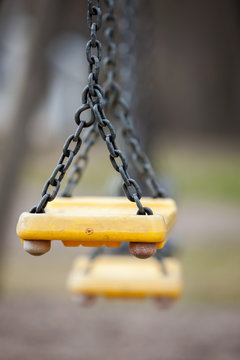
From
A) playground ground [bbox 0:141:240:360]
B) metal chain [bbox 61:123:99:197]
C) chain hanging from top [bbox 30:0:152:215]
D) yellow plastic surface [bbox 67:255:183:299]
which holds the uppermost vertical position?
chain hanging from top [bbox 30:0:152:215]

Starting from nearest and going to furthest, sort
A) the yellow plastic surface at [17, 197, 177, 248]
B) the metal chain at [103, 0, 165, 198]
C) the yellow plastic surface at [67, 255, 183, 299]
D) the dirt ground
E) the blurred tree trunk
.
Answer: the yellow plastic surface at [17, 197, 177, 248] → the metal chain at [103, 0, 165, 198] → the yellow plastic surface at [67, 255, 183, 299] → the dirt ground → the blurred tree trunk

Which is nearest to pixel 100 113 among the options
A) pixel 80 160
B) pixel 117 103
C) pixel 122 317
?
pixel 80 160

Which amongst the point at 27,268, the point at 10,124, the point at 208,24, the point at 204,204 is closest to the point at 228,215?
the point at 204,204

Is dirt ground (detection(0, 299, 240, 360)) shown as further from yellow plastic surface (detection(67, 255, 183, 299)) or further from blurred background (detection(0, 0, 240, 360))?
yellow plastic surface (detection(67, 255, 183, 299))

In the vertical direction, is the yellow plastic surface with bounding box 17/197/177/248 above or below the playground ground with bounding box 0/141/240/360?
above

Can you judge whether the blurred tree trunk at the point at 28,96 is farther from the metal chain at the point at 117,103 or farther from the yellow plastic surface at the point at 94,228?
the yellow plastic surface at the point at 94,228

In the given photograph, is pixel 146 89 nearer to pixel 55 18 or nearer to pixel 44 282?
pixel 55 18

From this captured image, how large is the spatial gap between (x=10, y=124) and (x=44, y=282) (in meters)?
1.34

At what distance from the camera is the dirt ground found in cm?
219

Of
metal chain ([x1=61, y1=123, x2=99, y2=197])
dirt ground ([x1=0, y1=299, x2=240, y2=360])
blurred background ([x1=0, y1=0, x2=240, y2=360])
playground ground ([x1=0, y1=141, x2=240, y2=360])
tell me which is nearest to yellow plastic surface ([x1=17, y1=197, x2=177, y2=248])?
metal chain ([x1=61, y1=123, x2=99, y2=197])

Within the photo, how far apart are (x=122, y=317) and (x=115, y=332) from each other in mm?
222

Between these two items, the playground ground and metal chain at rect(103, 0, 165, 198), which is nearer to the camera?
metal chain at rect(103, 0, 165, 198)

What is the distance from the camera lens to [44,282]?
355 centimetres

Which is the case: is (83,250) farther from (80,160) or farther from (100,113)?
(100,113)
